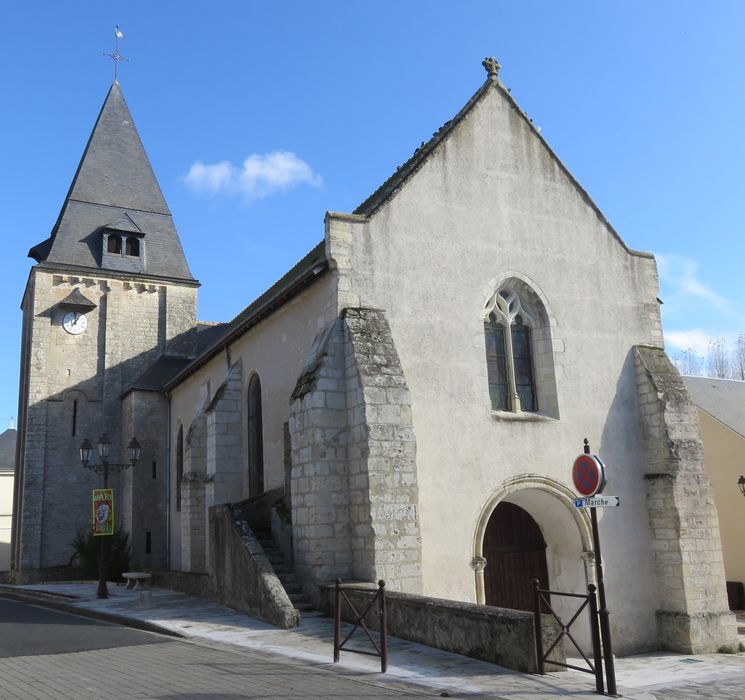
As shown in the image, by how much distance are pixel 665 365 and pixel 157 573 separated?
1203 centimetres

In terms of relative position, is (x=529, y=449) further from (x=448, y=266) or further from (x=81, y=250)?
(x=81, y=250)

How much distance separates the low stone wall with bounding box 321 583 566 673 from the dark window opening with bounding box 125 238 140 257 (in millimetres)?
19496

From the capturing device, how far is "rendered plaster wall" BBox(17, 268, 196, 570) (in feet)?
75.3

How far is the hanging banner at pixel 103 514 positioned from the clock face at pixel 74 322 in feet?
32.3

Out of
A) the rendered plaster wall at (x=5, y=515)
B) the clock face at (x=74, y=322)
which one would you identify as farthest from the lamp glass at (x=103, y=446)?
the rendered plaster wall at (x=5, y=515)

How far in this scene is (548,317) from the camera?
542 inches

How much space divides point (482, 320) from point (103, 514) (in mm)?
9190

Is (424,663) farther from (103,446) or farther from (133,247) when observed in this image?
(133,247)

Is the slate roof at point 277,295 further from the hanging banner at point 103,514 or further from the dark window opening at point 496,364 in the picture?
the hanging banner at point 103,514

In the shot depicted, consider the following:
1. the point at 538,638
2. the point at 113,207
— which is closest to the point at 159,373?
the point at 113,207

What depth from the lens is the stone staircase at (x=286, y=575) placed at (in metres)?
10.9

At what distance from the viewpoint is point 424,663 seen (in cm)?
783

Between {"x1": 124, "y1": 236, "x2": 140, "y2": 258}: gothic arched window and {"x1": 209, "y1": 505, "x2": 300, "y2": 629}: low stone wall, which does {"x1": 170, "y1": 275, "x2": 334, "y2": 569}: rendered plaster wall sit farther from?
{"x1": 124, "y1": 236, "x2": 140, "y2": 258}: gothic arched window

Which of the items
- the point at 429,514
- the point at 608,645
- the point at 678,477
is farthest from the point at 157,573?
the point at 608,645
